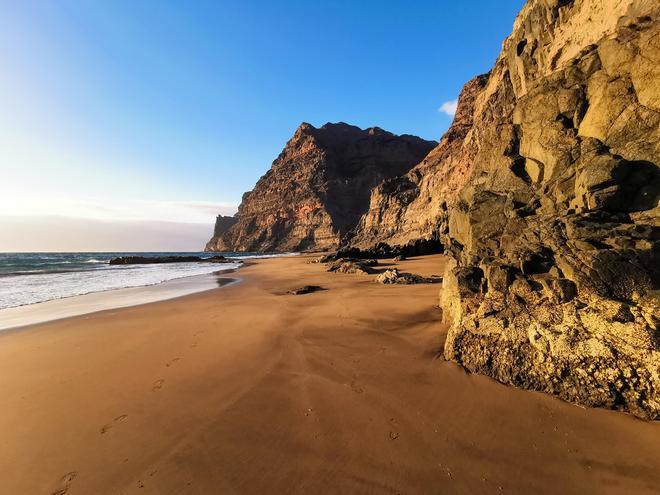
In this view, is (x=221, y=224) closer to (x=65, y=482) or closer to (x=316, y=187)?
(x=316, y=187)

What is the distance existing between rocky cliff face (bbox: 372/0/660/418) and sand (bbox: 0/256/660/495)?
539 mm

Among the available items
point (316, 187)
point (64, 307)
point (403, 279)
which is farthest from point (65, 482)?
point (316, 187)

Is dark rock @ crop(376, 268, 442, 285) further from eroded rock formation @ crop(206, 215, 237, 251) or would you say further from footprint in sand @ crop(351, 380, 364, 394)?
eroded rock formation @ crop(206, 215, 237, 251)

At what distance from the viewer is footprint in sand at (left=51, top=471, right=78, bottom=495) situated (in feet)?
10.6

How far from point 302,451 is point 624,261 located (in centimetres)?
496

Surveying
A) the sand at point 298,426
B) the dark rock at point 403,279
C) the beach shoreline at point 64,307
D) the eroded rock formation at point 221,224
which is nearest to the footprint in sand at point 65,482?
the sand at point 298,426

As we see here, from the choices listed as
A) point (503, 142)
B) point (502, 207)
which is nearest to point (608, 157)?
point (502, 207)

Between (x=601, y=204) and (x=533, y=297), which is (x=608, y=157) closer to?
(x=601, y=204)

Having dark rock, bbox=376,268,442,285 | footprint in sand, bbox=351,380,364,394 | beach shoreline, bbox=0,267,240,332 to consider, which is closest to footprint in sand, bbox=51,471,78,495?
footprint in sand, bbox=351,380,364,394

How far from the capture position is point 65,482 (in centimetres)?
335

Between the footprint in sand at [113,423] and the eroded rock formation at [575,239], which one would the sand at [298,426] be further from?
the eroded rock formation at [575,239]

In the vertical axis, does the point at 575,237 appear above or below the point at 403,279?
above

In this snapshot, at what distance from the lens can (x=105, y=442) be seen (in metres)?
3.98

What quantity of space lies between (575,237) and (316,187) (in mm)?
122525
